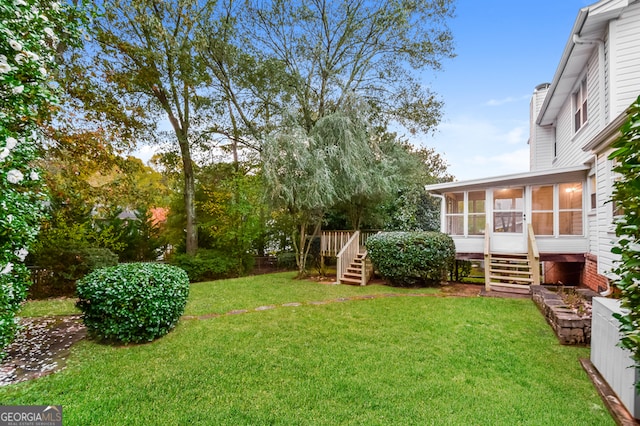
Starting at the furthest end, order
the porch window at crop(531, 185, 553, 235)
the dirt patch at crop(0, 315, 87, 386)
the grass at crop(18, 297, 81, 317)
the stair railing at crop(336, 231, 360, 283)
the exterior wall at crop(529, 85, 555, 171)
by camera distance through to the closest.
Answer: the exterior wall at crop(529, 85, 555, 171) → the stair railing at crop(336, 231, 360, 283) → the porch window at crop(531, 185, 553, 235) → the grass at crop(18, 297, 81, 317) → the dirt patch at crop(0, 315, 87, 386)

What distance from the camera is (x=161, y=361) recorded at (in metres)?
3.78

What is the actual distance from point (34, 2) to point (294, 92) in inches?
400

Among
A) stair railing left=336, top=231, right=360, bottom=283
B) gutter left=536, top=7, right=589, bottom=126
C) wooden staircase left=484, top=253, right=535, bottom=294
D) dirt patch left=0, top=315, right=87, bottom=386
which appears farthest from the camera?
stair railing left=336, top=231, right=360, bottom=283

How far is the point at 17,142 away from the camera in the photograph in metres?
2.60

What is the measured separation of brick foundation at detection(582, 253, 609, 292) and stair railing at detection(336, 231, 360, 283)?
6.32 m

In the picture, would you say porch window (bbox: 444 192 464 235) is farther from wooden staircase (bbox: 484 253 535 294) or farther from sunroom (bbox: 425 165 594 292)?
wooden staircase (bbox: 484 253 535 294)

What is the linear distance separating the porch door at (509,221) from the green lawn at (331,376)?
4187 millimetres

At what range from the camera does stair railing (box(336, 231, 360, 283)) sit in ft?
32.3

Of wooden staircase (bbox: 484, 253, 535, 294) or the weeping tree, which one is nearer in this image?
wooden staircase (bbox: 484, 253, 535, 294)

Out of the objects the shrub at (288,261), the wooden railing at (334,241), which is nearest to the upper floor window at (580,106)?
the wooden railing at (334,241)

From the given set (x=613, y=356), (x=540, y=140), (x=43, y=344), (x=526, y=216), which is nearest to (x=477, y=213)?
(x=526, y=216)

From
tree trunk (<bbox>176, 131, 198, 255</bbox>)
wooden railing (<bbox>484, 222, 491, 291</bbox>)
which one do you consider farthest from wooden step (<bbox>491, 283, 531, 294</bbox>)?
tree trunk (<bbox>176, 131, 198, 255</bbox>)

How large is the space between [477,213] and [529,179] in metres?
1.77

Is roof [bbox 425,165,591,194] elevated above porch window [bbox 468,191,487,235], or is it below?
above
